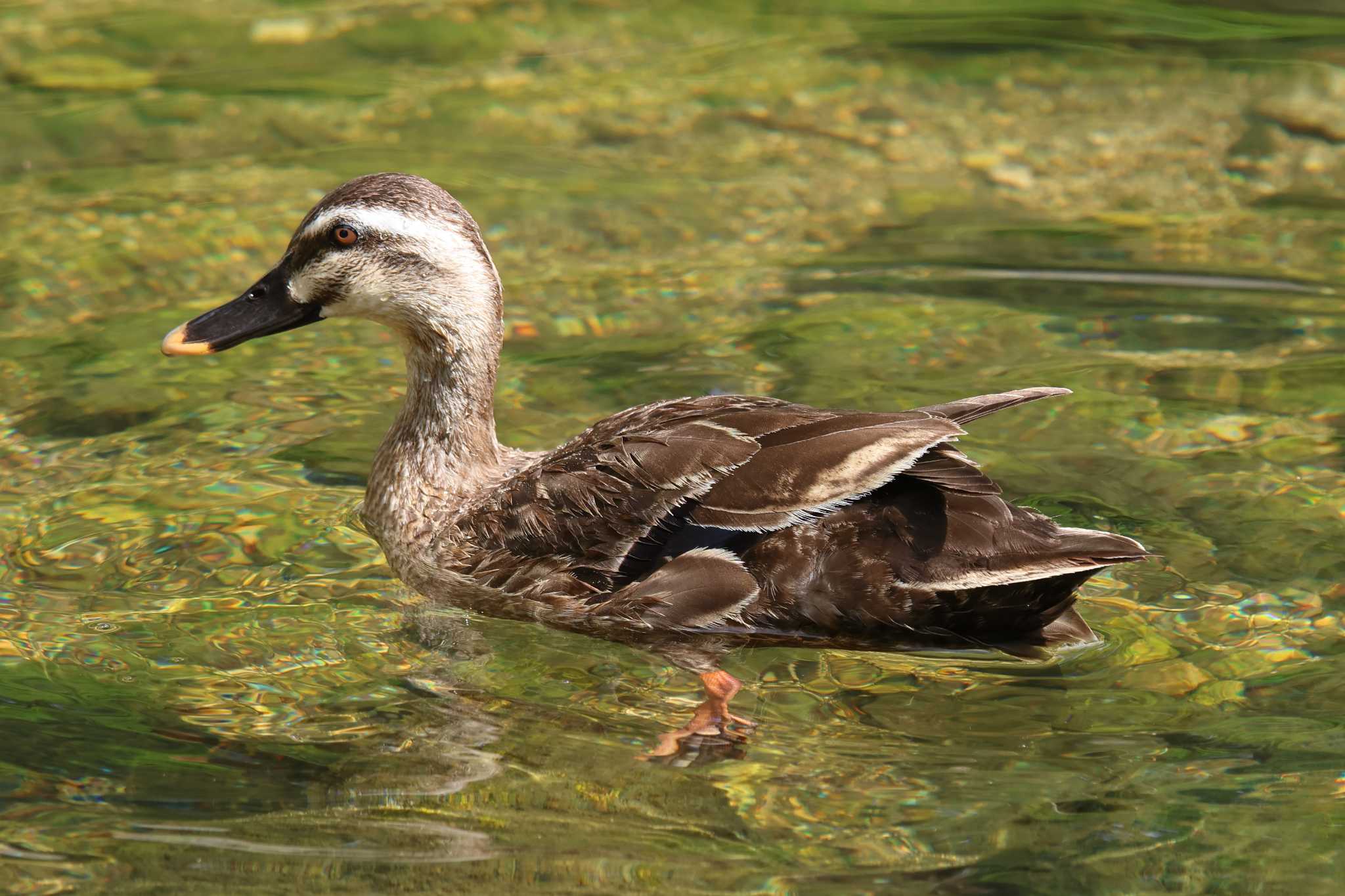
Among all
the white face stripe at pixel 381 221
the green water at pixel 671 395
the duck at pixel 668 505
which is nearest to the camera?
the green water at pixel 671 395

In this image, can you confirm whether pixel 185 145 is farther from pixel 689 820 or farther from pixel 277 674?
pixel 689 820

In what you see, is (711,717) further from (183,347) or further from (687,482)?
(183,347)

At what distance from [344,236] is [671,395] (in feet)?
6.31

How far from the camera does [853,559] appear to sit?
5.88 metres

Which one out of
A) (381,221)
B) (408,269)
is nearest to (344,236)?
(381,221)

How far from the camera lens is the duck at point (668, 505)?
5801 mm

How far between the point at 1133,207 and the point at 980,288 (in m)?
1.88

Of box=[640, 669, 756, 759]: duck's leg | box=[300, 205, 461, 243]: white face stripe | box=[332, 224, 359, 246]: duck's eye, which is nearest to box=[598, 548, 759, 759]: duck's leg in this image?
box=[640, 669, 756, 759]: duck's leg

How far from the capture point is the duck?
5.80 meters

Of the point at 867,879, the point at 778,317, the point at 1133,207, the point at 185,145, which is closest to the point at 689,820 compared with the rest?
the point at 867,879

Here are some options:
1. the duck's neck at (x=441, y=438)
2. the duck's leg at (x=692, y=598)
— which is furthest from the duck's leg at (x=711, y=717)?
the duck's neck at (x=441, y=438)

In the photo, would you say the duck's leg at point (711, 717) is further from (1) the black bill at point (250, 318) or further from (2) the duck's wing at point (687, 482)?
(1) the black bill at point (250, 318)

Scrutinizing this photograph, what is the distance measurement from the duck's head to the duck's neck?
20 mm

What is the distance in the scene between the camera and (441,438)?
7.05m
